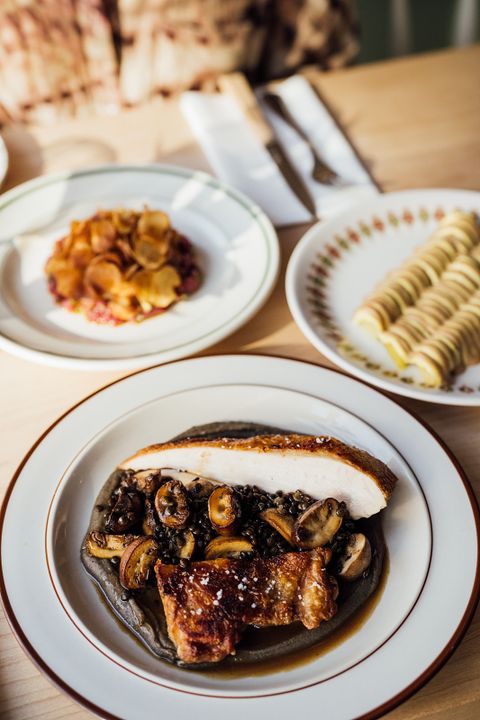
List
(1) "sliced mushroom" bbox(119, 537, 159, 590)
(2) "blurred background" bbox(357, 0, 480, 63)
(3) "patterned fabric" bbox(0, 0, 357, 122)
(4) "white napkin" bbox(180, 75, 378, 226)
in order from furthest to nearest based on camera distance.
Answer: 1. (2) "blurred background" bbox(357, 0, 480, 63)
2. (3) "patterned fabric" bbox(0, 0, 357, 122)
3. (4) "white napkin" bbox(180, 75, 378, 226)
4. (1) "sliced mushroom" bbox(119, 537, 159, 590)

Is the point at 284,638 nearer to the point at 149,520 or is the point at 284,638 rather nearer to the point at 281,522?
the point at 281,522

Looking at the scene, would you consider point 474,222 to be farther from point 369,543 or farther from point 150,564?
point 150,564

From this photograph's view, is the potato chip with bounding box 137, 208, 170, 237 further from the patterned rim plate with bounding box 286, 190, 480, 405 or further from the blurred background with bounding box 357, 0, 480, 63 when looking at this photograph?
the blurred background with bounding box 357, 0, 480, 63

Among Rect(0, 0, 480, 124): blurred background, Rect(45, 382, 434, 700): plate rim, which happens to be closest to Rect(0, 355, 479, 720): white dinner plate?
Rect(45, 382, 434, 700): plate rim

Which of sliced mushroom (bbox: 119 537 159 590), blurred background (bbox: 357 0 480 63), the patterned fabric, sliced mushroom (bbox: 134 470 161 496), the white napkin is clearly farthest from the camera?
blurred background (bbox: 357 0 480 63)

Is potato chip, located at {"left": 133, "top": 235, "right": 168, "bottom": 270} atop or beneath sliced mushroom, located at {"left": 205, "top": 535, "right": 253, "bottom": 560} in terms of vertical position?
atop
